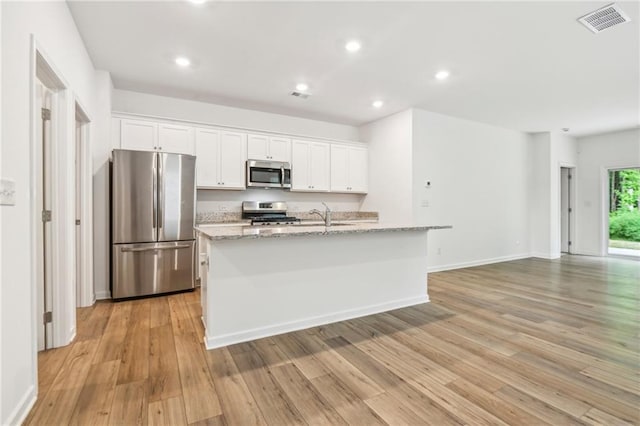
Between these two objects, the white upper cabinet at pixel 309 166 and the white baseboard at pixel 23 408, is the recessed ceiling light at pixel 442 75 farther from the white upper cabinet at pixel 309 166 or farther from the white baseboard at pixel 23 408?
the white baseboard at pixel 23 408

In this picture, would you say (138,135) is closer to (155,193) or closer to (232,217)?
(155,193)

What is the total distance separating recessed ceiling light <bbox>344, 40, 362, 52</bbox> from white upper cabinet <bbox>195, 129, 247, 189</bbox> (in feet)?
7.29

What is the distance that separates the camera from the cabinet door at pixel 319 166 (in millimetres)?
5355

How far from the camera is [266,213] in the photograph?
5.07m

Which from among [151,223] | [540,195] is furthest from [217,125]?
[540,195]

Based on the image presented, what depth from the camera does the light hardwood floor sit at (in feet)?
5.52

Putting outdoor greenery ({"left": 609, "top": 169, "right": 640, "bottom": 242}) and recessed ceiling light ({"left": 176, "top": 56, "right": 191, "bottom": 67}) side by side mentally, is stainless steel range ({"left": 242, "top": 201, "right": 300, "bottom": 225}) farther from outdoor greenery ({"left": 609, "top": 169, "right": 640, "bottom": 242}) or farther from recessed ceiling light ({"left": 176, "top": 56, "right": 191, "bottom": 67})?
outdoor greenery ({"left": 609, "top": 169, "right": 640, "bottom": 242})

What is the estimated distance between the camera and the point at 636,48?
3.13 meters

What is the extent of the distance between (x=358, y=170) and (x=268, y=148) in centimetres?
181

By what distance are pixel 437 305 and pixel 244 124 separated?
13.0ft

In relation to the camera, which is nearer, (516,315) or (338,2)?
(338,2)

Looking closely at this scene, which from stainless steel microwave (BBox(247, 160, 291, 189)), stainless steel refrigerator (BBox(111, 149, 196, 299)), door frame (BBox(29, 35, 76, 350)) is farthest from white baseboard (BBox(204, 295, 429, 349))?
stainless steel microwave (BBox(247, 160, 291, 189))

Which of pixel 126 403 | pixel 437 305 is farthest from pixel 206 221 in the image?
pixel 437 305

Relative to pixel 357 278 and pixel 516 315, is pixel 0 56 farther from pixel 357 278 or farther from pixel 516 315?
pixel 516 315
